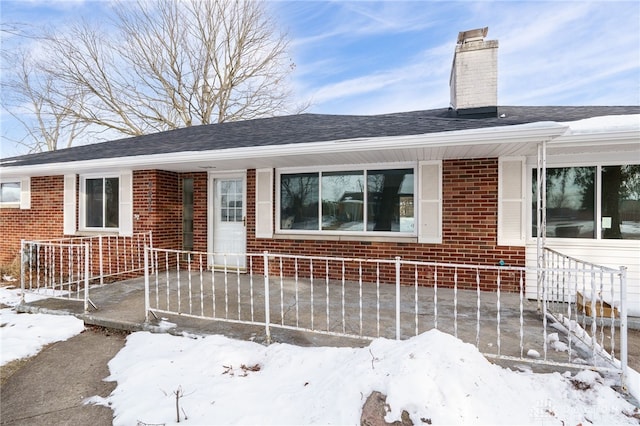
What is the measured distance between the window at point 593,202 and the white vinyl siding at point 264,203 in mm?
4914

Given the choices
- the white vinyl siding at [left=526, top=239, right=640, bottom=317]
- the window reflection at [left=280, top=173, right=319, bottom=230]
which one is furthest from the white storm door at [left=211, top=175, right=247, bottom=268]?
the white vinyl siding at [left=526, top=239, right=640, bottom=317]

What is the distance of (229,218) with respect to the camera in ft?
24.9

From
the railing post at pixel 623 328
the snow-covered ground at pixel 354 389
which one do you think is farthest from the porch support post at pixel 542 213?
the snow-covered ground at pixel 354 389

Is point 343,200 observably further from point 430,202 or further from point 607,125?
point 607,125

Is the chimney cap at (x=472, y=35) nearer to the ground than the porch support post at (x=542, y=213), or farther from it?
farther from it

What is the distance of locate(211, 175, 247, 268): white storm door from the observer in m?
7.44

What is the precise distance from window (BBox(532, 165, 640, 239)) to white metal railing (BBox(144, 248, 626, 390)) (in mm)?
748

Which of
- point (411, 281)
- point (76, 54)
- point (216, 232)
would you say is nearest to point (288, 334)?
point (411, 281)

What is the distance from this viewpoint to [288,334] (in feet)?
12.3

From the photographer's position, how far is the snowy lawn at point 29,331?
3775 millimetres

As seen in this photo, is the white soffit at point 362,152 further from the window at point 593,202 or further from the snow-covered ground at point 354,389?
the snow-covered ground at point 354,389

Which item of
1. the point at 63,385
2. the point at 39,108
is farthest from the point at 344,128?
the point at 39,108

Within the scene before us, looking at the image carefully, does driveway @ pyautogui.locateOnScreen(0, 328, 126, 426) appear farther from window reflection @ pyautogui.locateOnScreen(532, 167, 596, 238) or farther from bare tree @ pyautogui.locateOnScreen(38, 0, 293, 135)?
bare tree @ pyautogui.locateOnScreen(38, 0, 293, 135)

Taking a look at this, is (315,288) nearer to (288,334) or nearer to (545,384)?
(288,334)
